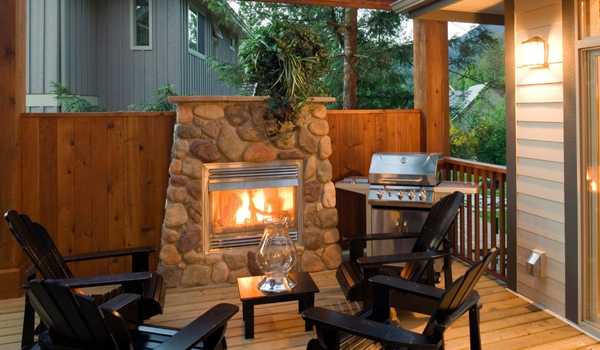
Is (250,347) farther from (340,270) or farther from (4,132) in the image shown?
(4,132)

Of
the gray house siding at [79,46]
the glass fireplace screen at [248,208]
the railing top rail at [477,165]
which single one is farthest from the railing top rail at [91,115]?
the gray house siding at [79,46]

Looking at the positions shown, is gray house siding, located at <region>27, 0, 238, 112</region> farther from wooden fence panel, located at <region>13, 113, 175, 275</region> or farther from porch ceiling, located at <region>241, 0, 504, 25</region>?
porch ceiling, located at <region>241, 0, 504, 25</region>

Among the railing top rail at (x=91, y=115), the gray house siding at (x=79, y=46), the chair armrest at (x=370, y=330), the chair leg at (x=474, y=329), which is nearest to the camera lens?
the chair armrest at (x=370, y=330)

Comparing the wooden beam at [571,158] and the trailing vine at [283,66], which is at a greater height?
the trailing vine at [283,66]

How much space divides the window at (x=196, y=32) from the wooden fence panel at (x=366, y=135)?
5.27 meters

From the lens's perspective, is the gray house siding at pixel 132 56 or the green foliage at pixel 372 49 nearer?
the gray house siding at pixel 132 56

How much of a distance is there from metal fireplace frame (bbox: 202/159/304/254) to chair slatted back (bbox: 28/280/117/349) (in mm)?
2159

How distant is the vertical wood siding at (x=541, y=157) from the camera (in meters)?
3.47

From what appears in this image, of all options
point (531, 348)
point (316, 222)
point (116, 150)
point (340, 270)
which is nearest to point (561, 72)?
point (531, 348)

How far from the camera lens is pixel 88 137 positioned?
4207mm

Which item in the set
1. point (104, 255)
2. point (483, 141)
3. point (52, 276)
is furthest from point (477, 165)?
point (483, 141)

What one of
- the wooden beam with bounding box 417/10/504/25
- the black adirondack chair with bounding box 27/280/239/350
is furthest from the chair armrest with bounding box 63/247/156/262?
the wooden beam with bounding box 417/10/504/25

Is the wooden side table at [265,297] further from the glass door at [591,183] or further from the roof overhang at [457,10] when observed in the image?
the roof overhang at [457,10]

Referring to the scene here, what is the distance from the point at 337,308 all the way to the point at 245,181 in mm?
1433
